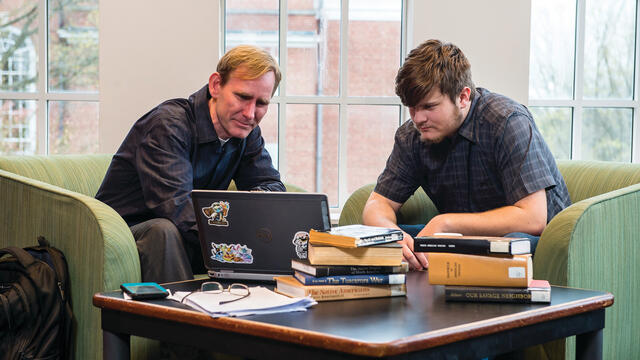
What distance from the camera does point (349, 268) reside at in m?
1.50

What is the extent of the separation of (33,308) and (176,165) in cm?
61

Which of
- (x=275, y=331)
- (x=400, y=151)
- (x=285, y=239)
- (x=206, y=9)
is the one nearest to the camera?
(x=275, y=331)

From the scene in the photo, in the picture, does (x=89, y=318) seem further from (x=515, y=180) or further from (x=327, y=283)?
(x=515, y=180)

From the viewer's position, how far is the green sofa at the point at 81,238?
182cm

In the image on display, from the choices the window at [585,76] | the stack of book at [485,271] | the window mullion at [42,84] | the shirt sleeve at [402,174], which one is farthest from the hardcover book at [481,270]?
the window mullion at [42,84]

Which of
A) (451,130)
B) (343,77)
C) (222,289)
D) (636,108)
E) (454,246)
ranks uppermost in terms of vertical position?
(343,77)

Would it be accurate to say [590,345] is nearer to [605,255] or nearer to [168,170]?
[605,255]

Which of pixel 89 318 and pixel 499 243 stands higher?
pixel 499 243

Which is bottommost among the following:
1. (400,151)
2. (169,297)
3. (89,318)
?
(89,318)

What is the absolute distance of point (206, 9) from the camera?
316 centimetres

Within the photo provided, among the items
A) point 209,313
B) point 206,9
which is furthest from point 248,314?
point 206,9

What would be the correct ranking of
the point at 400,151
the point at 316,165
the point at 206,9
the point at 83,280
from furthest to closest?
1. the point at 316,165
2. the point at 206,9
3. the point at 400,151
4. the point at 83,280

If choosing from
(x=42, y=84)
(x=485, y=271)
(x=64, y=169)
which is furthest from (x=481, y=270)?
(x=42, y=84)

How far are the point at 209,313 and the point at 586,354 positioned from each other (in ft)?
2.79
